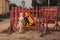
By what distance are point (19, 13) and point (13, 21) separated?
27.8 inches

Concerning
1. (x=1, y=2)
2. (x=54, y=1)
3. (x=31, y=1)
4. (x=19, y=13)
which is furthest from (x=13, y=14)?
(x=31, y=1)

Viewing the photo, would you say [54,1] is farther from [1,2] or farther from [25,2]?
[1,2]

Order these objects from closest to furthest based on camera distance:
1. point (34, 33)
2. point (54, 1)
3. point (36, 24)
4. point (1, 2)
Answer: point (34, 33) → point (36, 24) → point (1, 2) → point (54, 1)

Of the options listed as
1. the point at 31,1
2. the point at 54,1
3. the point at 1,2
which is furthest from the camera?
the point at 31,1

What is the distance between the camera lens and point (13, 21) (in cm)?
1644

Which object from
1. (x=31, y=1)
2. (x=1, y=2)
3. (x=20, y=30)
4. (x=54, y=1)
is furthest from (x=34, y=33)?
(x=31, y=1)

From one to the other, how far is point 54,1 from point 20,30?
28639 mm

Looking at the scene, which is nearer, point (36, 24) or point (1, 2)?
point (36, 24)

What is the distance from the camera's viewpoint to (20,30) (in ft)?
50.5

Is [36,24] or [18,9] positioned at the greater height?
[18,9]

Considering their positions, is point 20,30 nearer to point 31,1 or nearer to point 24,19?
point 24,19

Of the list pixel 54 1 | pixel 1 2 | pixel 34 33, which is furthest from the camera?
pixel 54 1

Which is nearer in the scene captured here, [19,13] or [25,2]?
[19,13]

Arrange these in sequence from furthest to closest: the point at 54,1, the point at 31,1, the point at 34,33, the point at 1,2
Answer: the point at 31,1
the point at 54,1
the point at 1,2
the point at 34,33
